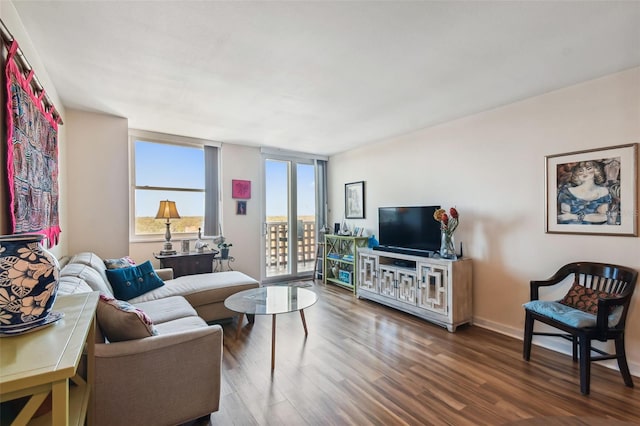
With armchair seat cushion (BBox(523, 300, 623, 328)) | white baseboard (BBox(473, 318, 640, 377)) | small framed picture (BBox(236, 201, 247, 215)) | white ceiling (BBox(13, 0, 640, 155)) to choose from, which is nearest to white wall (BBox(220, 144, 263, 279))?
small framed picture (BBox(236, 201, 247, 215))

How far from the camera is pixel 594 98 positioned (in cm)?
241

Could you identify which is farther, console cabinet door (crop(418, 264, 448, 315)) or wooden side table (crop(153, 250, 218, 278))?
wooden side table (crop(153, 250, 218, 278))

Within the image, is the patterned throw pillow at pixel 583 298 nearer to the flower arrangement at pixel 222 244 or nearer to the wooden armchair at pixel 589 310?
the wooden armchair at pixel 589 310

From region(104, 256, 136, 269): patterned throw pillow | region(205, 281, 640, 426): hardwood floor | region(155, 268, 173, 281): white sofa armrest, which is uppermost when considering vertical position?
region(104, 256, 136, 269): patterned throw pillow

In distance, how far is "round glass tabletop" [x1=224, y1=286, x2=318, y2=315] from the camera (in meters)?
2.44

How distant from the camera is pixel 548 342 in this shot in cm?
265

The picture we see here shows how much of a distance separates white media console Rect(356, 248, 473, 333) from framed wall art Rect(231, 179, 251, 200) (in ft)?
7.45

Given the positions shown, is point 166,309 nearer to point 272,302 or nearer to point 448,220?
point 272,302

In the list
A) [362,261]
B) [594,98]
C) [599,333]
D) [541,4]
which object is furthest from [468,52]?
[362,261]

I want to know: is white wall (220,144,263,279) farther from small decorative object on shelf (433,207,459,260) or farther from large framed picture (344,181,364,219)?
small decorative object on shelf (433,207,459,260)

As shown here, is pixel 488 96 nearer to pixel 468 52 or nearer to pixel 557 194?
pixel 468 52

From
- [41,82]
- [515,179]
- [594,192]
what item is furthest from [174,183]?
[594,192]

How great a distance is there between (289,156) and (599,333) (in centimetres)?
456

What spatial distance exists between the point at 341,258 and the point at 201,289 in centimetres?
247
